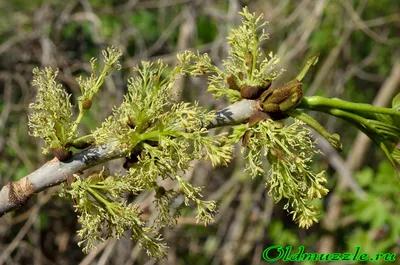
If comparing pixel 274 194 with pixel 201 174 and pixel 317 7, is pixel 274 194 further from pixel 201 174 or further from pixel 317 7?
pixel 317 7

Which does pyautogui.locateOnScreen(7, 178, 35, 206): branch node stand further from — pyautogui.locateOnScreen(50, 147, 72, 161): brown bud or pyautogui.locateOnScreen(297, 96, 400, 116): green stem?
pyautogui.locateOnScreen(297, 96, 400, 116): green stem

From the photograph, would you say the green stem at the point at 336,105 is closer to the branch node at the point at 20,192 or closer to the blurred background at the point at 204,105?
the branch node at the point at 20,192

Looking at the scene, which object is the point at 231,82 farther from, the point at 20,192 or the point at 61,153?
the point at 20,192

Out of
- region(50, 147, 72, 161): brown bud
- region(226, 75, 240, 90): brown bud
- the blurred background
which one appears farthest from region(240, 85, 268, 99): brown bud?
the blurred background

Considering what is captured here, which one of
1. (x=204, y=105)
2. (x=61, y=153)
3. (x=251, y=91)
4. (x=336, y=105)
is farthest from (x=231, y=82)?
(x=204, y=105)

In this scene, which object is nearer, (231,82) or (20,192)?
(20,192)

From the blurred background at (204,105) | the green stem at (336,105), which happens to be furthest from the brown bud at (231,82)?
the blurred background at (204,105)
